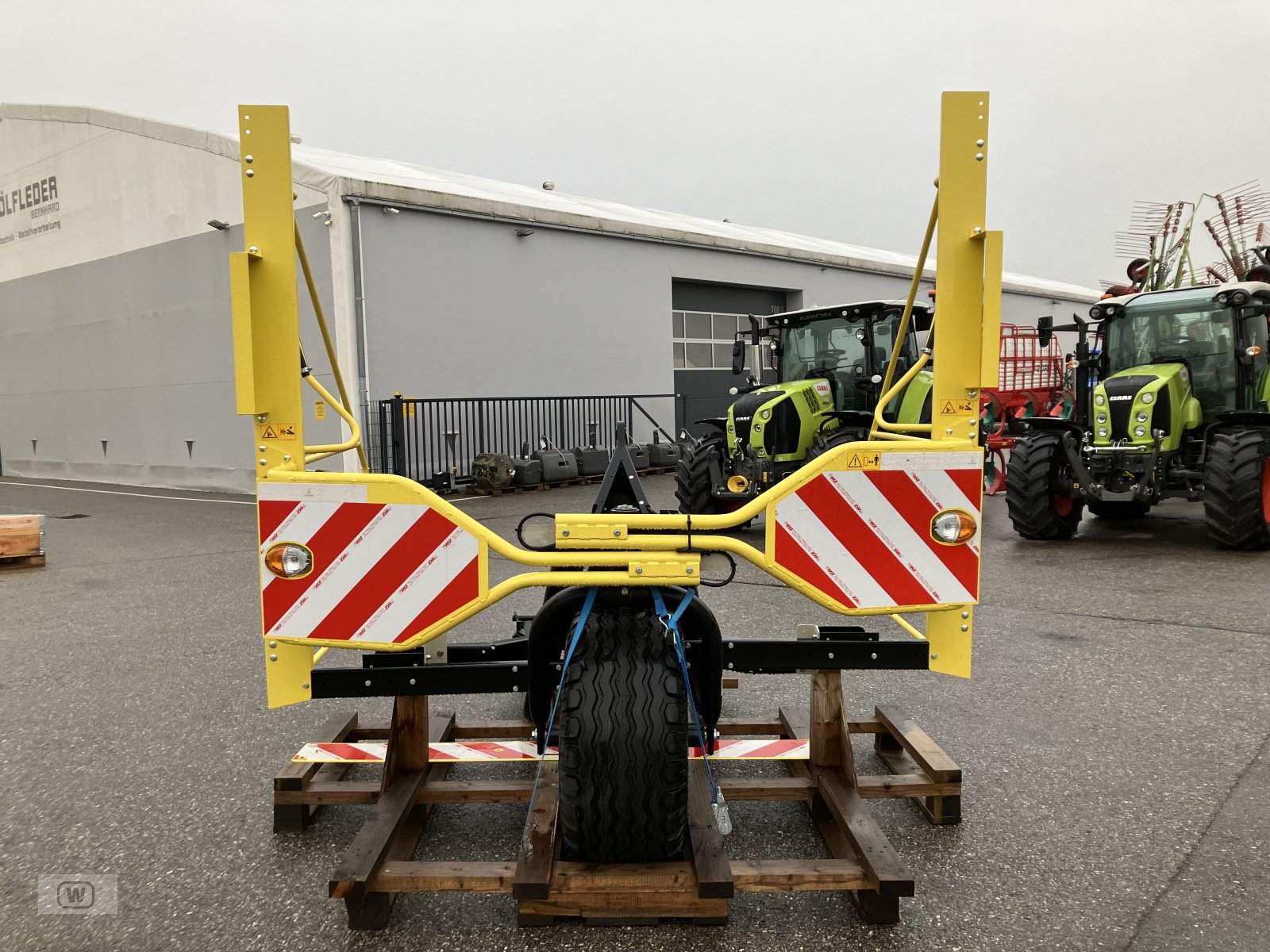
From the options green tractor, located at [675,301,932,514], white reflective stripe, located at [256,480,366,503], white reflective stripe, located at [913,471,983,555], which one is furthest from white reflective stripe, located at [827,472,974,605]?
green tractor, located at [675,301,932,514]

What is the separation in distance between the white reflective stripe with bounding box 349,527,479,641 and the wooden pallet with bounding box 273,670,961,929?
24.6 inches

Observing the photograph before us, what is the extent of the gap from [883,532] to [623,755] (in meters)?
1.03

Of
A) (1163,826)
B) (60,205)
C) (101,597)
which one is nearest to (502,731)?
(1163,826)

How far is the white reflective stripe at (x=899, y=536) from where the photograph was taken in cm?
265

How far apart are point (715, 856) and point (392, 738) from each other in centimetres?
127

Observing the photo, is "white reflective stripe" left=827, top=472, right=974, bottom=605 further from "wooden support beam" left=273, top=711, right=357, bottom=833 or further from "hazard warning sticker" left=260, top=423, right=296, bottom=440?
"wooden support beam" left=273, top=711, right=357, bottom=833

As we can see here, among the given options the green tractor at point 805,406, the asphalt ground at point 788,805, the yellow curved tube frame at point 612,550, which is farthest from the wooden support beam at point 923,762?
the green tractor at point 805,406

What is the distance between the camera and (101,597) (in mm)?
7066

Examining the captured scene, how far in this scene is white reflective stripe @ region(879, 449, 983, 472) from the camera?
2605 millimetres

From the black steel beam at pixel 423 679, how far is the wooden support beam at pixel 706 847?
27.5 inches

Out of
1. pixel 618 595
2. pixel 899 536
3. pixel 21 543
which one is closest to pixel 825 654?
pixel 899 536

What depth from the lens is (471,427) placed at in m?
14.5

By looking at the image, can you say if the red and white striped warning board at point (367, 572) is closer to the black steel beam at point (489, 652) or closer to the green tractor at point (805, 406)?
the black steel beam at point (489, 652)

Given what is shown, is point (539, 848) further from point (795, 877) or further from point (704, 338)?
point (704, 338)
